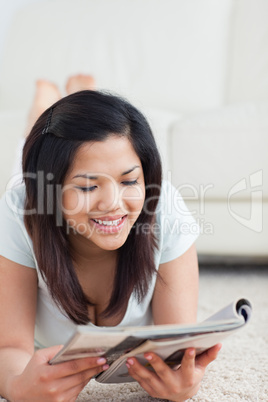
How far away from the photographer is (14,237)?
1.04m

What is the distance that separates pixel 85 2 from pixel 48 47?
32 centimetres

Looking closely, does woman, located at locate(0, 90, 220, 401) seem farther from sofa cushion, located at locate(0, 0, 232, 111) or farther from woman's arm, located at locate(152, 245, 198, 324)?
sofa cushion, located at locate(0, 0, 232, 111)

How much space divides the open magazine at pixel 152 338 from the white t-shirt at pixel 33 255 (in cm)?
32

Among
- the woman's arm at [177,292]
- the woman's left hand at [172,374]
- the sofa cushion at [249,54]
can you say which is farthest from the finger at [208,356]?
the sofa cushion at [249,54]

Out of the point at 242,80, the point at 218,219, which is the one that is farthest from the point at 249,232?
the point at 242,80

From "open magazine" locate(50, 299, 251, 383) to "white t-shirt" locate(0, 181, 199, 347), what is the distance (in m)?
0.32

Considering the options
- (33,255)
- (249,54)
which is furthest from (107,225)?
(249,54)

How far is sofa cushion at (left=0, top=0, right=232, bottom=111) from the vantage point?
99.7 inches

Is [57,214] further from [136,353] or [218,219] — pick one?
[218,219]

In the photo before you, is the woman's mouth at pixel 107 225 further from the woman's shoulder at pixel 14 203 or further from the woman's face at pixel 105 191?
the woman's shoulder at pixel 14 203

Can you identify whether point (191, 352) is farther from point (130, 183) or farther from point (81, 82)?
point (81, 82)

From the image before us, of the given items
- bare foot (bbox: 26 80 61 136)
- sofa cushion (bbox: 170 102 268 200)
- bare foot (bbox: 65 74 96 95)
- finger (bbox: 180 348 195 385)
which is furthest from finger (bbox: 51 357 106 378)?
bare foot (bbox: 65 74 96 95)

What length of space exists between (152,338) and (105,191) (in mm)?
326

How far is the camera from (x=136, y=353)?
0.72 metres
